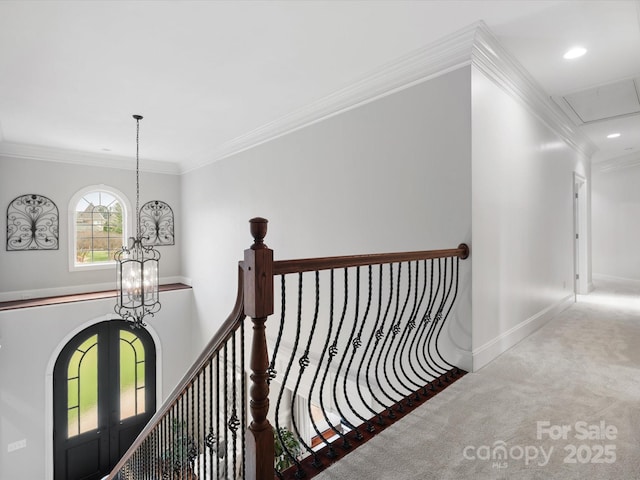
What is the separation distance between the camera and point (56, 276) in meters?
5.65

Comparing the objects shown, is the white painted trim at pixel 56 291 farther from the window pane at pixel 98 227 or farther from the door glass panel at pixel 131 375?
the door glass panel at pixel 131 375

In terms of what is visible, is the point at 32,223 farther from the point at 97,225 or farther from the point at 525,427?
the point at 525,427

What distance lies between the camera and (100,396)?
5.68 m

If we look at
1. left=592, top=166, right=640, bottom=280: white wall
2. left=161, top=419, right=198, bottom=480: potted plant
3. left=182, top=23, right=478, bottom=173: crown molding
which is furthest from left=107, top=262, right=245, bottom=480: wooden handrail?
left=592, top=166, right=640, bottom=280: white wall

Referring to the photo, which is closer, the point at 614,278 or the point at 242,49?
the point at 242,49

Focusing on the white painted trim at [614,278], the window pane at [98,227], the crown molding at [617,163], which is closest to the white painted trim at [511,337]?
the white painted trim at [614,278]

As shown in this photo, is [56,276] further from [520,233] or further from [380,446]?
[520,233]

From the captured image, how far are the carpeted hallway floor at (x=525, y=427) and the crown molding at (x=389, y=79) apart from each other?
93.0 inches

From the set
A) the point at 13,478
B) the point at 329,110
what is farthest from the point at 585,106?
the point at 13,478

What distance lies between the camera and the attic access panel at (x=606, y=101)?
3461 mm

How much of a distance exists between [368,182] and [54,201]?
17.5ft

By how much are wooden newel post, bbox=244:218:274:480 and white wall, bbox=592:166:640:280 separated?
8.57m

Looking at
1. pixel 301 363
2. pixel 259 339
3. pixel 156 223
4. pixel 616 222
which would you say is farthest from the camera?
pixel 616 222

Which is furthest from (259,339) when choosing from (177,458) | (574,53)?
(574,53)
